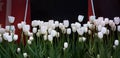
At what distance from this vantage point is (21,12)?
10.4ft

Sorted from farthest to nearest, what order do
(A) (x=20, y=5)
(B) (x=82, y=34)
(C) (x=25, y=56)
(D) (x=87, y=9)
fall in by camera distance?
1. (A) (x=20, y=5)
2. (D) (x=87, y=9)
3. (B) (x=82, y=34)
4. (C) (x=25, y=56)

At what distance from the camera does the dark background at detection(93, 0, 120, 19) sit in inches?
117

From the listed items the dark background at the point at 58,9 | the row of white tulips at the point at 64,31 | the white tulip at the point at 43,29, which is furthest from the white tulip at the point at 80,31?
the dark background at the point at 58,9

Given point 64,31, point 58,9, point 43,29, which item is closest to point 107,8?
point 58,9

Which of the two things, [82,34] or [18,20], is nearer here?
[82,34]

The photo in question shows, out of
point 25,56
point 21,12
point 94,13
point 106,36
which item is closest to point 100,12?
point 94,13

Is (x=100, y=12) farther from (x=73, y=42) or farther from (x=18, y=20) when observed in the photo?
(x=73, y=42)

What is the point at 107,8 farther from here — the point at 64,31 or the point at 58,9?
the point at 64,31

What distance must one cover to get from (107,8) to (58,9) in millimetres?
474

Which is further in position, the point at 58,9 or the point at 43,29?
the point at 58,9

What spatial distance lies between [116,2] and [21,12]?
37.5 inches

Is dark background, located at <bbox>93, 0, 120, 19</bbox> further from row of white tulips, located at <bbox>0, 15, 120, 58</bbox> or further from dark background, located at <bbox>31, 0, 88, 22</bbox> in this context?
row of white tulips, located at <bbox>0, 15, 120, 58</bbox>

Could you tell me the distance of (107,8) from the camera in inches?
118

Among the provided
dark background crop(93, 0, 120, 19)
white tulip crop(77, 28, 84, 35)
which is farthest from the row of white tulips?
dark background crop(93, 0, 120, 19)
